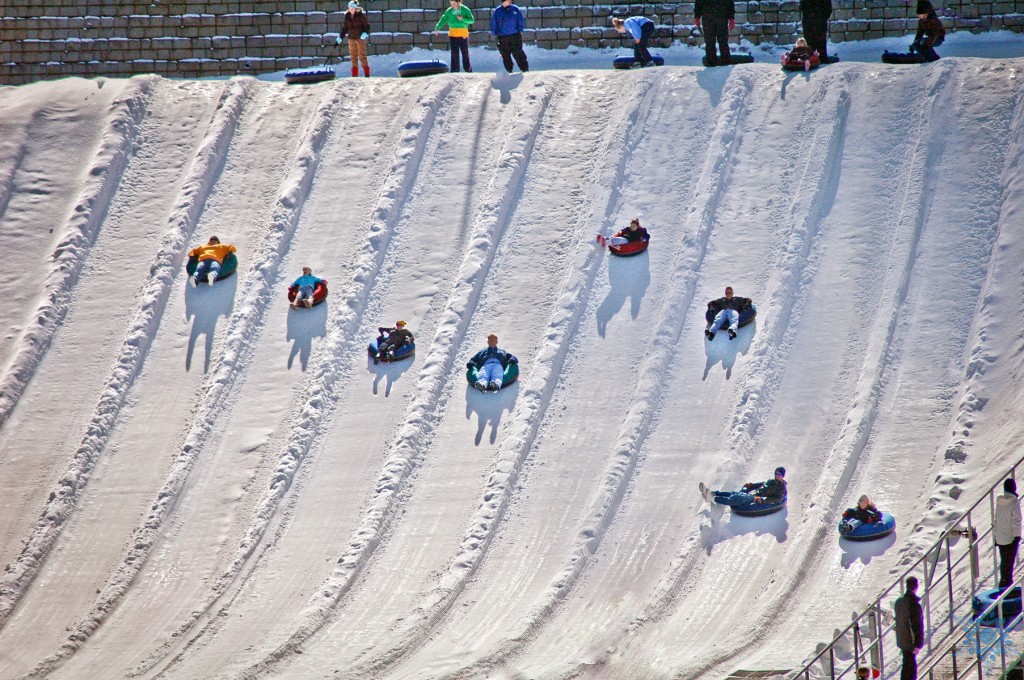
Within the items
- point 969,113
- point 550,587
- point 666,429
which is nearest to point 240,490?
point 550,587

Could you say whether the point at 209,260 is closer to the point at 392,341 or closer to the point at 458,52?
the point at 392,341

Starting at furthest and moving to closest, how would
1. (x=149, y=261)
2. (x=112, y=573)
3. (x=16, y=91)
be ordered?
(x=16, y=91) < (x=149, y=261) < (x=112, y=573)

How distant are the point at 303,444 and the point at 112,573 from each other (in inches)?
116

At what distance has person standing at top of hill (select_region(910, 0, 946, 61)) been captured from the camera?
A: 22.1 metres

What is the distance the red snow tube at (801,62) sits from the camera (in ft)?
72.8

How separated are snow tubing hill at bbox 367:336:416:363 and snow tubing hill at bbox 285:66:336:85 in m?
7.27

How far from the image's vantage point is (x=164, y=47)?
991 inches

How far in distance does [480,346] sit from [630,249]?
281 cm

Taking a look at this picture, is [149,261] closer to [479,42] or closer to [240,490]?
[240,490]

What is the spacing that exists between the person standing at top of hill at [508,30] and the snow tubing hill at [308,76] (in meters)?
3.16

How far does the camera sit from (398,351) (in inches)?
733

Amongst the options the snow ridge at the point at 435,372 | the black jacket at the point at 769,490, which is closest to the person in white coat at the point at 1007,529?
the black jacket at the point at 769,490

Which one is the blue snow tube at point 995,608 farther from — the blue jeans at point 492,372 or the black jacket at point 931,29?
the black jacket at point 931,29

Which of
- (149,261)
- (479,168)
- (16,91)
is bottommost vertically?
(149,261)
